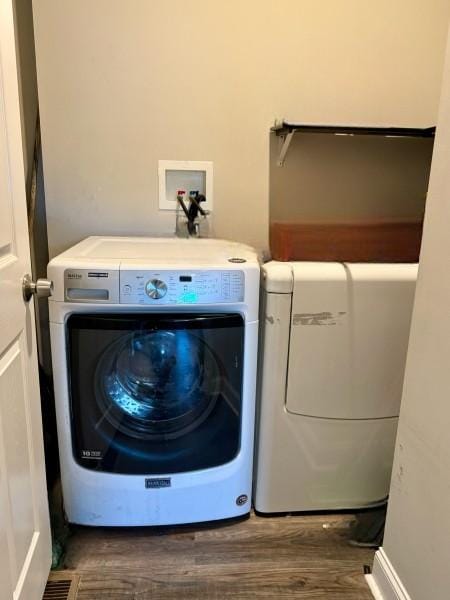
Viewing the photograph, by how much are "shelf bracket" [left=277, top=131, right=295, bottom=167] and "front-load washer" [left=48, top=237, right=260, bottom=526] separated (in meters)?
0.52

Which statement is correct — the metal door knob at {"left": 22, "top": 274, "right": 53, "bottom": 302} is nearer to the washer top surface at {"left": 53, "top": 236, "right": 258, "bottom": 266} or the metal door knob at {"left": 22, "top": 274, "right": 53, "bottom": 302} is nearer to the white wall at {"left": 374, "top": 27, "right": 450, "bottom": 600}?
the washer top surface at {"left": 53, "top": 236, "right": 258, "bottom": 266}

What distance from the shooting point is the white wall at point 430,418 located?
44.6 inches

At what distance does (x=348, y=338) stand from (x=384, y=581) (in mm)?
734

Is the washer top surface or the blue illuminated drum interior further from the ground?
the washer top surface

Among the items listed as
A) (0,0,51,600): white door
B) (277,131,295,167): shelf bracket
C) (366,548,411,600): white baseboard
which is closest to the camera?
(0,0,51,600): white door

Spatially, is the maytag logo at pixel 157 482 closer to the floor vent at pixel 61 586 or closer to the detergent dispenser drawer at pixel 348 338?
the floor vent at pixel 61 586

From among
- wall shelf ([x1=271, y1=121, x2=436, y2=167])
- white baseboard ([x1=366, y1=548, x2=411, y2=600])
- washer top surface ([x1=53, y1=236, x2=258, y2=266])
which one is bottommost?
white baseboard ([x1=366, y1=548, x2=411, y2=600])

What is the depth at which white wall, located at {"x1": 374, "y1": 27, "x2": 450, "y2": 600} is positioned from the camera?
1133mm

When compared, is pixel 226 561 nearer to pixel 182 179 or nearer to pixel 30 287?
pixel 30 287

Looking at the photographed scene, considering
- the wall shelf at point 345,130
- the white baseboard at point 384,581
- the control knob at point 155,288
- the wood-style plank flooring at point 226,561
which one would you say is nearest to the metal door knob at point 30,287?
the control knob at point 155,288


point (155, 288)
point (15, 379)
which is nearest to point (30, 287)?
point (15, 379)

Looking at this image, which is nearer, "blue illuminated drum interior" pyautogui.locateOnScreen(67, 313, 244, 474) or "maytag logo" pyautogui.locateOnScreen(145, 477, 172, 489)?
"blue illuminated drum interior" pyautogui.locateOnScreen(67, 313, 244, 474)

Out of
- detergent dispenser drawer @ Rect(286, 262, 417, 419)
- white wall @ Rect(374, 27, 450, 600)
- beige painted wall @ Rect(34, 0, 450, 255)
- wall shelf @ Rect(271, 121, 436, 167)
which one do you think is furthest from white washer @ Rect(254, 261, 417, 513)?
beige painted wall @ Rect(34, 0, 450, 255)

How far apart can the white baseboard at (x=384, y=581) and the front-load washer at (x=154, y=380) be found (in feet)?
1.53
